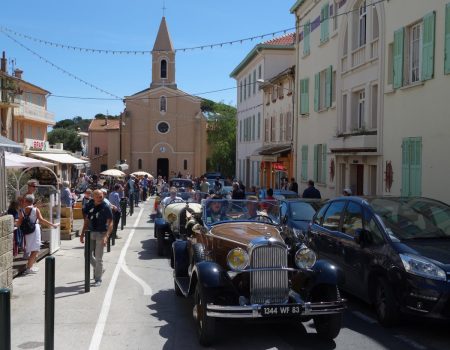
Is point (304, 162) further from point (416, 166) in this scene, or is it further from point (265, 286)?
point (265, 286)

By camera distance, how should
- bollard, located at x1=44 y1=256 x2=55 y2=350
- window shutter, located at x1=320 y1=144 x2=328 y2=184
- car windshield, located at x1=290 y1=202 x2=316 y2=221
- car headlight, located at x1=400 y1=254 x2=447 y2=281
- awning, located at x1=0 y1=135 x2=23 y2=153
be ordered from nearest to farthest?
bollard, located at x1=44 y1=256 x2=55 y2=350, car headlight, located at x1=400 y1=254 x2=447 y2=281, awning, located at x1=0 y1=135 x2=23 y2=153, car windshield, located at x1=290 y1=202 x2=316 y2=221, window shutter, located at x1=320 y1=144 x2=328 y2=184

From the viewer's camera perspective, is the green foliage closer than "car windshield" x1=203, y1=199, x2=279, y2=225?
No

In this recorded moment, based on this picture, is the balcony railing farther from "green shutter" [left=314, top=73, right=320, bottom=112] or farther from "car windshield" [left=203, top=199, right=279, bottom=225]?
"car windshield" [left=203, top=199, right=279, bottom=225]

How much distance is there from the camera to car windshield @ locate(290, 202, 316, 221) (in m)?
12.5

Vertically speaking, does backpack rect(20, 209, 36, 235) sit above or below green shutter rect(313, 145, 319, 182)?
below

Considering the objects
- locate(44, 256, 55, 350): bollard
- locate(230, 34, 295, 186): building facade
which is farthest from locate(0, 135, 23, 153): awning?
locate(230, 34, 295, 186): building facade

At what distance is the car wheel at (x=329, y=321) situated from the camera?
21.7 feet

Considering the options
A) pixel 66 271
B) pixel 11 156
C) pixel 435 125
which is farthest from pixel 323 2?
pixel 66 271

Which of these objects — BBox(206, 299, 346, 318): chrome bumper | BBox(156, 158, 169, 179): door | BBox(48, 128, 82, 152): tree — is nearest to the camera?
BBox(206, 299, 346, 318): chrome bumper

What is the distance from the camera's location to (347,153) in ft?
64.1

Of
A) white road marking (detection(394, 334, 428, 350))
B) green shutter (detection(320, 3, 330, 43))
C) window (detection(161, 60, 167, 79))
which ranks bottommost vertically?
white road marking (detection(394, 334, 428, 350))

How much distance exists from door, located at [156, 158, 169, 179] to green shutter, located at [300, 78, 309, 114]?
4087cm

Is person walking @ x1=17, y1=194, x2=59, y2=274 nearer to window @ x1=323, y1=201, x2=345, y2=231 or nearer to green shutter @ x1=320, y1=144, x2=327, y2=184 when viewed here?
window @ x1=323, y1=201, x2=345, y2=231

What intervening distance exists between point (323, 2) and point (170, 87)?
4400 centimetres
